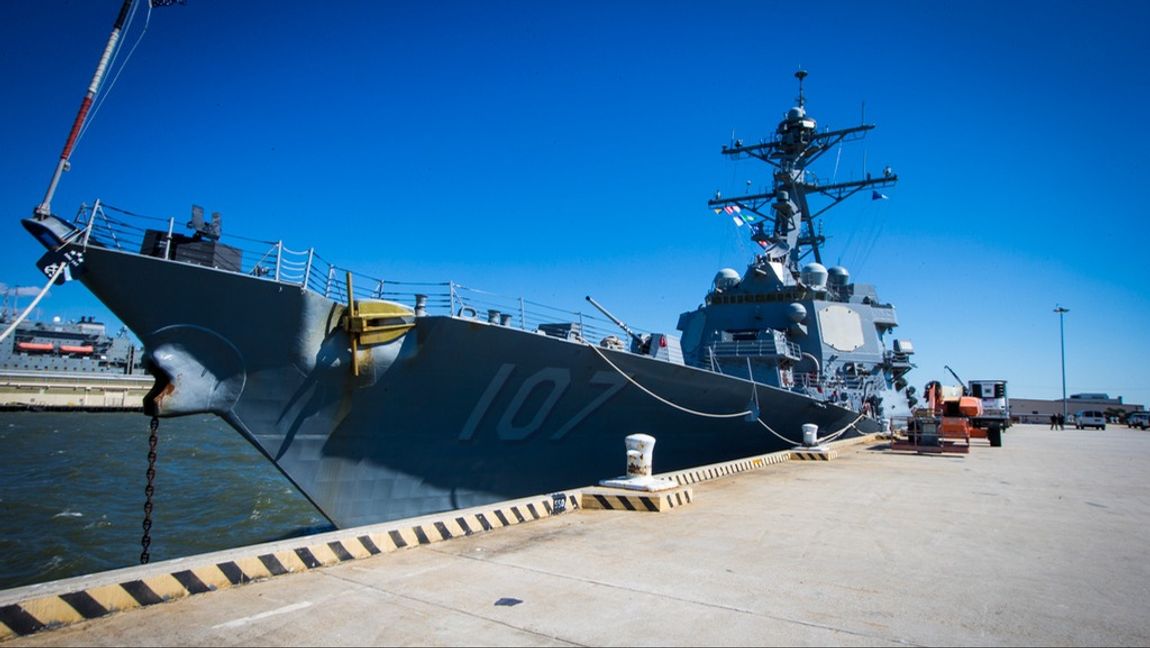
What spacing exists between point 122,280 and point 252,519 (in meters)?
6.88

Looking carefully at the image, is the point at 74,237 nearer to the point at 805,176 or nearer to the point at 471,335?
the point at 471,335

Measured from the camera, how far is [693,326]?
17.5 m

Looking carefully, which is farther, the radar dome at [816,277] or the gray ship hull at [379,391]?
the radar dome at [816,277]

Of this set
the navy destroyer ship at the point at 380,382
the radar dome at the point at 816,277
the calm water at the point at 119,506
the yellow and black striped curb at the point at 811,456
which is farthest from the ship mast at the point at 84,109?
the radar dome at the point at 816,277

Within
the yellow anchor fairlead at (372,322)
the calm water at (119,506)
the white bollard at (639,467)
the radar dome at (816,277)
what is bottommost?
the calm water at (119,506)

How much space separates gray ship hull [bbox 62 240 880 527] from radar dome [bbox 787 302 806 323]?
24.4ft

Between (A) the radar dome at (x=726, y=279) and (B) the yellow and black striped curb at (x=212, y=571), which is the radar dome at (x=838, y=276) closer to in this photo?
(A) the radar dome at (x=726, y=279)

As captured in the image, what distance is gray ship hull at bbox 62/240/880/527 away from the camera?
5508 mm

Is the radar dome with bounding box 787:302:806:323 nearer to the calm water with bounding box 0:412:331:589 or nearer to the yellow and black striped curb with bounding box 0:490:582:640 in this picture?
the calm water with bounding box 0:412:331:589

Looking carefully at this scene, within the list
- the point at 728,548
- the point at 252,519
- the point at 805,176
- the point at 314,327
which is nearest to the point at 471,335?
the point at 314,327

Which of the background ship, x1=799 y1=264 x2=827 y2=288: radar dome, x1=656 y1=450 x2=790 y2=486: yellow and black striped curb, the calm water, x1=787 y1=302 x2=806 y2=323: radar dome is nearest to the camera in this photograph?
x1=656 y1=450 x2=790 y2=486: yellow and black striped curb

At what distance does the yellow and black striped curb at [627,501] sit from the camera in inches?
224

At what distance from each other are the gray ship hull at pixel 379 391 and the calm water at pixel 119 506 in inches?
141

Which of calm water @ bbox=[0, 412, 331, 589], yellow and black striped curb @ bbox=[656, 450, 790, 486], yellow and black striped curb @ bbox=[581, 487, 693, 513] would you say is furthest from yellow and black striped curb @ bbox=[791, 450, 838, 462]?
calm water @ bbox=[0, 412, 331, 589]
